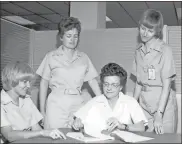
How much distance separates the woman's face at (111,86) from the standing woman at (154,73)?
0.37m

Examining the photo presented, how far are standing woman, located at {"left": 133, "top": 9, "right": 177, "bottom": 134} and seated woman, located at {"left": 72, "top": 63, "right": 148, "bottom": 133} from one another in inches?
9.9

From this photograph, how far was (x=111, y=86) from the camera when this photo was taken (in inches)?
78.9

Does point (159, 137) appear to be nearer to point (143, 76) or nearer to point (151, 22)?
point (143, 76)

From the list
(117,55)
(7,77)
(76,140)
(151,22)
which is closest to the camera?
(76,140)

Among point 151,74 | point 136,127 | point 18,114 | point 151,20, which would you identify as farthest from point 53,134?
point 151,20

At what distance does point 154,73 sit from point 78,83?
640mm

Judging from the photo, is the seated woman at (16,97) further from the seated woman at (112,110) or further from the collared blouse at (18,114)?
the seated woman at (112,110)

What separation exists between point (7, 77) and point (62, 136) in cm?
61

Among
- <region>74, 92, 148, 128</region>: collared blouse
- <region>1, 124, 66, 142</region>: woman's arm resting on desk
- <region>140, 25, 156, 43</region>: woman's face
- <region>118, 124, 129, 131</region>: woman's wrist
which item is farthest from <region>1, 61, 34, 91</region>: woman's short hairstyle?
<region>140, 25, 156, 43</region>: woman's face

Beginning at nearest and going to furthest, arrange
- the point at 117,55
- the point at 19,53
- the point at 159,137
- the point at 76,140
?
the point at 76,140 → the point at 159,137 → the point at 117,55 → the point at 19,53

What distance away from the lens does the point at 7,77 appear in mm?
1925

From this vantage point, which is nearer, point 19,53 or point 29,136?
point 29,136

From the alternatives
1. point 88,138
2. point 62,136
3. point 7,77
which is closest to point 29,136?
point 62,136

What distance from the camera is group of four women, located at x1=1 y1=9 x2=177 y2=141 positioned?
1.94 m
